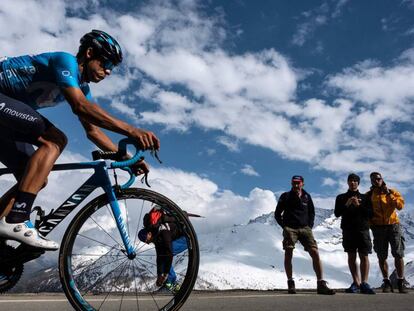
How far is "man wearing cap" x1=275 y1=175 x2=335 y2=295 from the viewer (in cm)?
1009

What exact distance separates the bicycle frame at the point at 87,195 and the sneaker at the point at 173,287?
43cm

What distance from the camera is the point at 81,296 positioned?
3609mm

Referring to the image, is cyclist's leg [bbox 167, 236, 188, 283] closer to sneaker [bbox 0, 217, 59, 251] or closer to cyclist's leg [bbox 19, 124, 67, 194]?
sneaker [bbox 0, 217, 59, 251]

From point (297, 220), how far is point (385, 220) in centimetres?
226

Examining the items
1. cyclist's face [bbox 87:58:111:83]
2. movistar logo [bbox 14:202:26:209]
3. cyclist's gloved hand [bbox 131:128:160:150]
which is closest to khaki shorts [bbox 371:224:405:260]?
cyclist's gloved hand [bbox 131:128:160:150]

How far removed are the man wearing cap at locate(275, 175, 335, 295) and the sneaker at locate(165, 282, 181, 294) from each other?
6.58m

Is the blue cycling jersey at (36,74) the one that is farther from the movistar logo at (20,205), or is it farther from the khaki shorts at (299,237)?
the khaki shorts at (299,237)

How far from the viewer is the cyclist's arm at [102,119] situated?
3465 millimetres

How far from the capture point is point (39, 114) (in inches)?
142

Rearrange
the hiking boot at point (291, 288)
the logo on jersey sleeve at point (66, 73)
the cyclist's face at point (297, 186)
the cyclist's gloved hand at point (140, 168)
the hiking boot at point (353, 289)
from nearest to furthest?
the logo on jersey sleeve at point (66, 73), the cyclist's gloved hand at point (140, 168), the hiking boot at point (291, 288), the hiking boot at point (353, 289), the cyclist's face at point (297, 186)

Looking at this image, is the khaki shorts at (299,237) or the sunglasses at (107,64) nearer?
the sunglasses at (107,64)

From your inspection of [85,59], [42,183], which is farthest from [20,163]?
[85,59]

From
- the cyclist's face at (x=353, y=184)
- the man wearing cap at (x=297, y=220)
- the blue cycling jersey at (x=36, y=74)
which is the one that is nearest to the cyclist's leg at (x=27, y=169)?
the blue cycling jersey at (x=36, y=74)

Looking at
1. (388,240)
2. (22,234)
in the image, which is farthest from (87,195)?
(388,240)
